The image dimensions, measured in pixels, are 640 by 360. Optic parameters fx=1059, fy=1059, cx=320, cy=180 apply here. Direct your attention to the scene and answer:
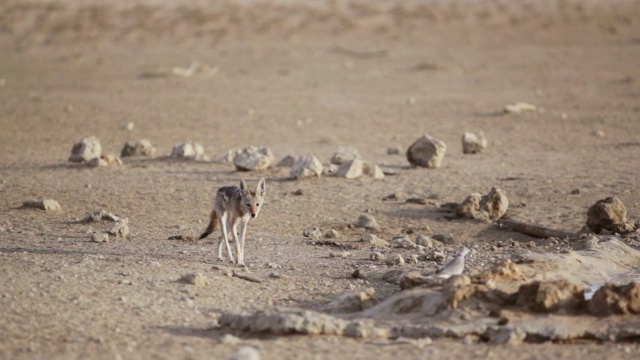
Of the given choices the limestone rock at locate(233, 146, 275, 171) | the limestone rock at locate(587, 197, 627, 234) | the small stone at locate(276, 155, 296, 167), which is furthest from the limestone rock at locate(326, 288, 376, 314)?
the small stone at locate(276, 155, 296, 167)

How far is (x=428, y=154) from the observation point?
14.4m

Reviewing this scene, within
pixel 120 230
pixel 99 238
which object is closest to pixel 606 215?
pixel 120 230

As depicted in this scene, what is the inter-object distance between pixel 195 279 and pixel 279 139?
29.8 ft

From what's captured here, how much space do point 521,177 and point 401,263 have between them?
16.2ft

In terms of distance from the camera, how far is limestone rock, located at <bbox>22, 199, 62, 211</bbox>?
11711mm

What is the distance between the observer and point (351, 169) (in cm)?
1366

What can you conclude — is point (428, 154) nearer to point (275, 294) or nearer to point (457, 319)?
point (275, 294)

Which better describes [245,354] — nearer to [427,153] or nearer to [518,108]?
[427,153]

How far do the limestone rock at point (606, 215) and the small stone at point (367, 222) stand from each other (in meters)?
2.21

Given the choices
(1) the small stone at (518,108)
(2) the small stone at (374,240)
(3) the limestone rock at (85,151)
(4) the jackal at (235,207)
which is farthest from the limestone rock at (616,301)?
(1) the small stone at (518,108)

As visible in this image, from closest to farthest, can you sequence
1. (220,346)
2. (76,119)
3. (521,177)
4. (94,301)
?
(220,346), (94,301), (521,177), (76,119)

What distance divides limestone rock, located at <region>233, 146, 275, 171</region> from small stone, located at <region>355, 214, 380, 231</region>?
285 cm

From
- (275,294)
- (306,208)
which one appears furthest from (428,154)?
(275,294)

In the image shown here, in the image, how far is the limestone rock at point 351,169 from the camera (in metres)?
13.6
